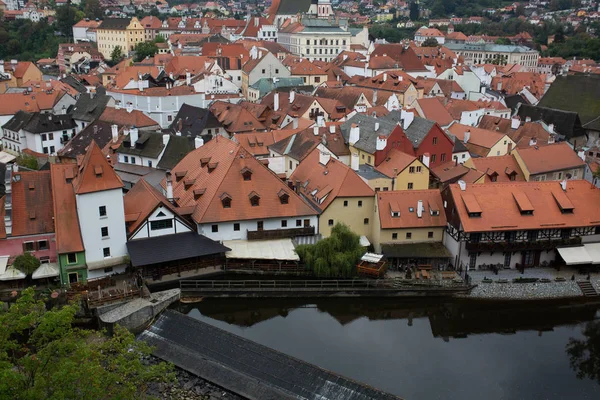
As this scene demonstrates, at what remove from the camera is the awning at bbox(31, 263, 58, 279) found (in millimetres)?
33906

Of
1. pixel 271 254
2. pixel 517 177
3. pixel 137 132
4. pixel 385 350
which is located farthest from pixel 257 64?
pixel 385 350

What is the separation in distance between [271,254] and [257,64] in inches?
2150

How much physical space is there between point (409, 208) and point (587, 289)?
12.0m

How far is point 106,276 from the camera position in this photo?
1395 inches

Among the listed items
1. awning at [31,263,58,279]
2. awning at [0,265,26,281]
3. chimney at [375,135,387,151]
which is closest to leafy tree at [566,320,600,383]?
chimney at [375,135,387,151]

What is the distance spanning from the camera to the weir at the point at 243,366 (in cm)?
2669

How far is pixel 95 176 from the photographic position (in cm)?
3450

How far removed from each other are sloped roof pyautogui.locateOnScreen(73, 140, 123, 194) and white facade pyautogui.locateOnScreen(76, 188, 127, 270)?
11.9 inches

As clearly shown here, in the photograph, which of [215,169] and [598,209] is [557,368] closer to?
[598,209]

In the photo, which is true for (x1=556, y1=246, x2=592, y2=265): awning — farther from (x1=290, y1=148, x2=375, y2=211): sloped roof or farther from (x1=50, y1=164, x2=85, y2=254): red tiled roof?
(x1=50, y1=164, x2=85, y2=254): red tiled roof

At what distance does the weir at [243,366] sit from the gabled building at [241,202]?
26.5 feet

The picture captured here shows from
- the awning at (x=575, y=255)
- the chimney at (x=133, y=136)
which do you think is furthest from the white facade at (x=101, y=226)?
the awning at (x=575, y=255)

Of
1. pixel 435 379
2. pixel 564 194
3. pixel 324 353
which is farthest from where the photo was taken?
pixel 564 194

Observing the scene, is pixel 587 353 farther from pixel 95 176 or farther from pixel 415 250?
pixel 95 176
